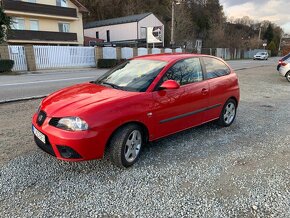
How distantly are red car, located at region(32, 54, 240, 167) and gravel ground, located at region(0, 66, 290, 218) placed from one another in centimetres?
33

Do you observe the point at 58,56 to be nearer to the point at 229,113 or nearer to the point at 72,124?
the point at 229,113

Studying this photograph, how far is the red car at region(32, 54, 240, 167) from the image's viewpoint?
3236 millimetres

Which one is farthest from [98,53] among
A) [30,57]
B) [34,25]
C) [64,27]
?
[64,27]

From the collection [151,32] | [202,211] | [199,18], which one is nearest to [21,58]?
[151,32]

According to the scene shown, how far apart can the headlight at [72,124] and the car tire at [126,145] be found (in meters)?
0.46

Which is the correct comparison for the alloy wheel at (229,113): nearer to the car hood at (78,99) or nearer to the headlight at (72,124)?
the car hood at (78,99)

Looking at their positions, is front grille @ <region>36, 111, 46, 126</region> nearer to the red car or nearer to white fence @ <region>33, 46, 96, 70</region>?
the red car

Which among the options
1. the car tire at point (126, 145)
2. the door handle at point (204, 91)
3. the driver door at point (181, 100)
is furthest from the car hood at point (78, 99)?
the door handle at point (204, 91)

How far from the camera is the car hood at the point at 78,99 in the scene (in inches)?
132

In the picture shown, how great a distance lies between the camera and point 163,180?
3.38 m

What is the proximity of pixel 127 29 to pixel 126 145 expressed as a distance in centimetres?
4169

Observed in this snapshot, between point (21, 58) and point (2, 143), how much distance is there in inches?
682

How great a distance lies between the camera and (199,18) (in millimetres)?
62094

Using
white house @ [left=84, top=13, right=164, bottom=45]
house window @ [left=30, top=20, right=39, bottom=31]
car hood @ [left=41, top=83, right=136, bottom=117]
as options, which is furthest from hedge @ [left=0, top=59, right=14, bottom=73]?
white house @ [left=84, top=13, right=164, bottom=45]
